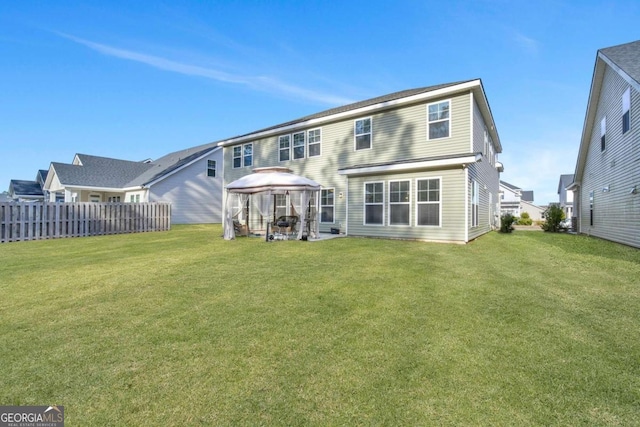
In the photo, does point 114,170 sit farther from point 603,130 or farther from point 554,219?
point 554,219

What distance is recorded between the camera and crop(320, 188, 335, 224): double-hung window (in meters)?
13.4

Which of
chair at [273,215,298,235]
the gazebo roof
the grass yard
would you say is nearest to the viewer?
the grass yard

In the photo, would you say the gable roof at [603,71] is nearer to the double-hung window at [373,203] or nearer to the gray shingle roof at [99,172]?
the double-hung window at [373,203]

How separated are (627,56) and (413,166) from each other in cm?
759

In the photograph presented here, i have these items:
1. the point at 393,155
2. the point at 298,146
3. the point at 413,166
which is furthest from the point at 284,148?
the point at 413,166

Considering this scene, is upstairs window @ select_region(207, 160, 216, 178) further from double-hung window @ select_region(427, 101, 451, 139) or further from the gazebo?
double-hung window @ select_region(427, 101, 451, 139)

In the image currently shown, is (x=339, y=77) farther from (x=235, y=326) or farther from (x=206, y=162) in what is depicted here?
(x=235, y=326)

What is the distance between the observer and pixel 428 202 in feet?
34.2

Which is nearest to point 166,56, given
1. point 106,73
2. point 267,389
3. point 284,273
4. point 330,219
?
point 106,73

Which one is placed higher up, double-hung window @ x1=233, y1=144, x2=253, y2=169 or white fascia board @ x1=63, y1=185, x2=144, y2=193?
double-hung window @ x1=233, y1=144, x2=253, y2=169

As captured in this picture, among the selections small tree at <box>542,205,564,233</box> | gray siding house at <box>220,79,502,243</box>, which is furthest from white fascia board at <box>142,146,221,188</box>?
small tree at <box>542,205,564,233</box>

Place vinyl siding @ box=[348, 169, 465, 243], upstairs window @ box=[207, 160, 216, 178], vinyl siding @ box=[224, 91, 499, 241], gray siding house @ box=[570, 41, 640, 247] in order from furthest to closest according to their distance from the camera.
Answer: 1. upstairs window @ box=[207, 160, 216, 178]
2. vinyl siding @ box=[224, 91, 499, 241]
3. vinyl siding @ box=[348, 169, 465, 243]
4. gray siding house @ box=[570, 41, 640, 247]

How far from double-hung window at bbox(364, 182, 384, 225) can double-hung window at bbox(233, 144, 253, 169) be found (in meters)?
8.28

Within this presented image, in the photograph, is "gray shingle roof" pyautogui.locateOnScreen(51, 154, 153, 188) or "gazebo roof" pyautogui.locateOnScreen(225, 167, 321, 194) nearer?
"gazebo roof" pyautogui.locateOnScreen(225, 167, 321, 194)
